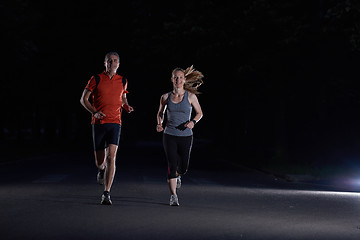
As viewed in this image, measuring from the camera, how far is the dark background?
26422mm

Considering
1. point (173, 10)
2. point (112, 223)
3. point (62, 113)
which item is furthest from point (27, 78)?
point (112, 223)

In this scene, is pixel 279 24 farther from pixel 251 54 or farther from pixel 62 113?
pixel 62 113

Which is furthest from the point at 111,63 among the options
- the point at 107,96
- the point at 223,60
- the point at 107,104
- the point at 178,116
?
the point at 223,60

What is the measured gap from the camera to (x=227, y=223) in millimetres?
9367

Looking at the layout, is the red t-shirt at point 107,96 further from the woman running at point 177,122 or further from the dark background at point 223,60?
the dark background at point 223,60

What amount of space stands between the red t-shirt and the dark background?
37.6 feet

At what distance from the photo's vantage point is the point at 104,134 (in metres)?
10.5

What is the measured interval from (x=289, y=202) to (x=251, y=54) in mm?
16163

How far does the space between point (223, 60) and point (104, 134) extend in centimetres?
2106

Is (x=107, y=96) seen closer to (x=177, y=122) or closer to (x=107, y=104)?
(x=107, y=104)

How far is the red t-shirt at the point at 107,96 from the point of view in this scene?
1045cm

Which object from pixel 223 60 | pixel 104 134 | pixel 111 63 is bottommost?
pixel 104 134

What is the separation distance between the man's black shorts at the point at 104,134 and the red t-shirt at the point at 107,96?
8cm

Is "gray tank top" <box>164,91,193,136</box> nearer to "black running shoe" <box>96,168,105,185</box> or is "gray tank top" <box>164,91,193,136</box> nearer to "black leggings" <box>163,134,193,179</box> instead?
"black leggings" <box>163,134,193,179</box>
